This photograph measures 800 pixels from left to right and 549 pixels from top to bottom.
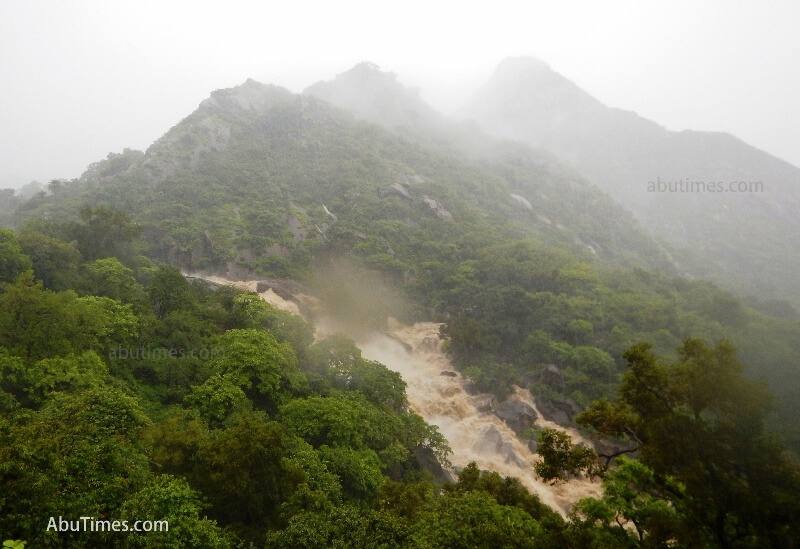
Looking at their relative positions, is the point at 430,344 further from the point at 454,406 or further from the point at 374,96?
the point at 374,96

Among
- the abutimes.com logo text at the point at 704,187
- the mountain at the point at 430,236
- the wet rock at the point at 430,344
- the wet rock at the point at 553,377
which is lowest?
the wet rock at the point at 430,344

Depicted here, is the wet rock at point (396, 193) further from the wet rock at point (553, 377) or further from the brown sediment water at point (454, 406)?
the wet rock at point (553, 377)

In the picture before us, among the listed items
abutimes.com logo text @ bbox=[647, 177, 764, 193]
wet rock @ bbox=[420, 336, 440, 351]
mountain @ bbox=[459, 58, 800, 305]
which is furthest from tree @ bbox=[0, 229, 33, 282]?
abutimes.com logo text @ bbox=[647, 177, 764, 193]

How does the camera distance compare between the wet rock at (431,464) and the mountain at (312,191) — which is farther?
the mountain at (312,191)

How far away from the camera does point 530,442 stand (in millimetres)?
35438

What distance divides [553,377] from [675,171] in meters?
128

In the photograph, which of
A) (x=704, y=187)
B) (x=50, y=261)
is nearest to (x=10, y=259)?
(x=50, y=261)

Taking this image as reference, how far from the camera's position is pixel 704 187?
400 feet

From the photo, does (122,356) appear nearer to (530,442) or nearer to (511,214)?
(530,442)

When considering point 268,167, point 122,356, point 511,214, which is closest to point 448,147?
point 511,214

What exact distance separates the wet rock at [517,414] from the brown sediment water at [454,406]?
1.72 feet

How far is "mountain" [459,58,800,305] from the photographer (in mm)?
92625

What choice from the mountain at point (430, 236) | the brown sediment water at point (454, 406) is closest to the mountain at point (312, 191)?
the mountain at point (430, 236)

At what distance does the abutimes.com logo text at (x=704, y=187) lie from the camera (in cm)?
11838
